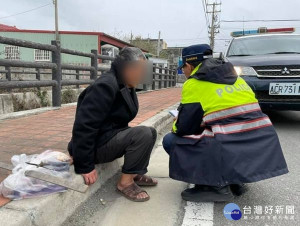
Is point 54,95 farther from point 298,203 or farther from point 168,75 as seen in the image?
point 168,75

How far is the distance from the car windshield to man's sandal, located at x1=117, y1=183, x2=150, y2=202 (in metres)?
3.36

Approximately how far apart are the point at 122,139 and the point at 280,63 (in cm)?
290

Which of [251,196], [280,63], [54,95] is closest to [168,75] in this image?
[54,95]

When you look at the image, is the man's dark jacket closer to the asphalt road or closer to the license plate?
the asphalt road

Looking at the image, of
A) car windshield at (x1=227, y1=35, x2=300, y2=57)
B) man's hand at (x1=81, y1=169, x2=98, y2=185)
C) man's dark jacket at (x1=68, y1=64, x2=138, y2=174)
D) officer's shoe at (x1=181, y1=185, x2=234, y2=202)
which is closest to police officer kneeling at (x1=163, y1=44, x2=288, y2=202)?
officer's shoe at (x1=181, y1=185, x2=234, y2=202)

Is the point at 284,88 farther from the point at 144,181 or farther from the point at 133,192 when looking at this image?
the point at 133,192

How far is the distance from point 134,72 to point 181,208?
1.05 metres

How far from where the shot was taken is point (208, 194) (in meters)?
2.23

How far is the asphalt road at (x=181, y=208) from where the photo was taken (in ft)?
6.57

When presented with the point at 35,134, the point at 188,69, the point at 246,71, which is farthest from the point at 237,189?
the point at 246,71

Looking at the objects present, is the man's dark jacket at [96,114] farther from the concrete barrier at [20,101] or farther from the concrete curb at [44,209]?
the concrete barrier at [20,101]

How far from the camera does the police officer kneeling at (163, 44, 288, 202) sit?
2.08m

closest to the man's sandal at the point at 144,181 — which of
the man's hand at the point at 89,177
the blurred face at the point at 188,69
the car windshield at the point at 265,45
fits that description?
the man's hand at the point at 89,177

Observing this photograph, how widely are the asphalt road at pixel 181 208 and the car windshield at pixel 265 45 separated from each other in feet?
8.73
